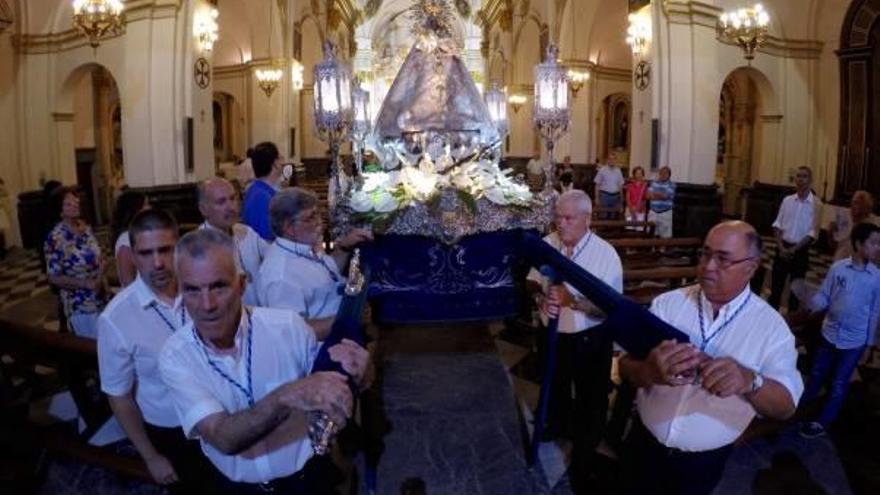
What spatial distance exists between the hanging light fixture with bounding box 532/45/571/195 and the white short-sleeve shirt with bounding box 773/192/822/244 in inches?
104

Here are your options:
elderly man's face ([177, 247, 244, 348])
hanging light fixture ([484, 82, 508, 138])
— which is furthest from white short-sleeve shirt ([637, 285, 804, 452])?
hanging light fixture ([484, 82, 508, 138])

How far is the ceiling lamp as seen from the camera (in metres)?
9.88

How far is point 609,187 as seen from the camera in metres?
11.0

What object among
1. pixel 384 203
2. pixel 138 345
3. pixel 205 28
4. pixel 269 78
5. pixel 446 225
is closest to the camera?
pixel 138 345

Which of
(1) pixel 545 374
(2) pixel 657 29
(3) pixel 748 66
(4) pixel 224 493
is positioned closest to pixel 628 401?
(1) pixel 545 374

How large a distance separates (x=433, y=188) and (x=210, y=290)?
15.1ft

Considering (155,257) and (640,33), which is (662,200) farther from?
(155,257)

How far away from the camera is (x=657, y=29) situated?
9797 mm

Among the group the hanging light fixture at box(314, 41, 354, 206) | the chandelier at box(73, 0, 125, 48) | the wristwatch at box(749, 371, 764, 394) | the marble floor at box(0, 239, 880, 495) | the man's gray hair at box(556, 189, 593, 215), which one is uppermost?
the chandelier at box(73, 0, 125, 48)

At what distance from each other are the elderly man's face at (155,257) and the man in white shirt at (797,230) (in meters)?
6.23

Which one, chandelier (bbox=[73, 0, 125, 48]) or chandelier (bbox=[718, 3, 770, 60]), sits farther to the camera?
chandelier (bbox=[718, 3, 770, 60])

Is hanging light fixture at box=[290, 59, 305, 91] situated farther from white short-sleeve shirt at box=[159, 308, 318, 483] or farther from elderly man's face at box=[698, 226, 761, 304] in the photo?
elderly man's face at box=[698, 226, 761, 304]

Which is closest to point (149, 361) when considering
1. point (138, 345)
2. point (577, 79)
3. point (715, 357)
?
point (138, 345)

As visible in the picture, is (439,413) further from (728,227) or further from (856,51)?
(856,51)
